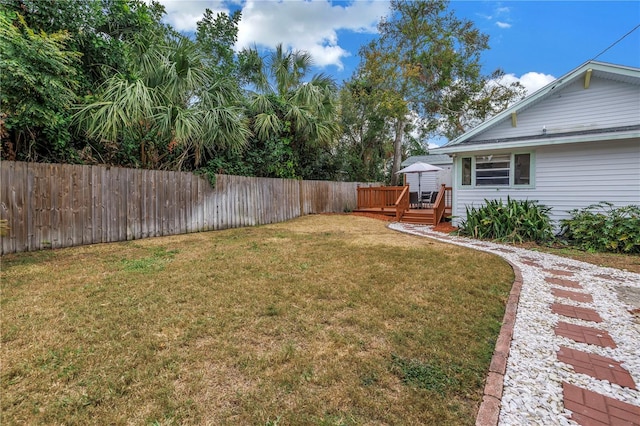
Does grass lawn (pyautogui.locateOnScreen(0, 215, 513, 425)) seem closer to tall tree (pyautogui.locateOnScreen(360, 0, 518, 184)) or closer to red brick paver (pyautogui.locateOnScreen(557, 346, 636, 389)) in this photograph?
red brick paver (pyautogui.locateOnScreen(557, 346, 636, 389))

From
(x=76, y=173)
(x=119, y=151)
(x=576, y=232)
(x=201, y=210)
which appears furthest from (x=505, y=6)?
(x=76, y=173)

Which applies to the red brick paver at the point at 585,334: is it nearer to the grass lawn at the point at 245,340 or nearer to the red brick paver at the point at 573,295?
the grass lawn at the point at 245,340

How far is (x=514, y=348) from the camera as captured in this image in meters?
2.43

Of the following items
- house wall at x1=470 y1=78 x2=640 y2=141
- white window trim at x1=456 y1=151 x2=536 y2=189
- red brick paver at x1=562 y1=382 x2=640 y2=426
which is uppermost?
house wall at x1=470 y1=78 x2=640 y2=141

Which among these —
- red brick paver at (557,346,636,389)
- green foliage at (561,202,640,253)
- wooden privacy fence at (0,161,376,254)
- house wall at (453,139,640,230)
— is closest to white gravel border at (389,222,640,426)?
red brick paver at (557,346,636,389)

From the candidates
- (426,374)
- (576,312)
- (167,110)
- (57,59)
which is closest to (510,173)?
(576,312)

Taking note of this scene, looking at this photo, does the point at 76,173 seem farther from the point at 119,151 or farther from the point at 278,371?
the point at 278,371

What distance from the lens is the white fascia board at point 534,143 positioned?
6.59 m

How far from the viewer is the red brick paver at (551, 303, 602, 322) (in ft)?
10.00

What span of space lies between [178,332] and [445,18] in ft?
67.4

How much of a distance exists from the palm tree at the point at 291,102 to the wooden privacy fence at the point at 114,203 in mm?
2197

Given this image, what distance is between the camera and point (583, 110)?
7828mm

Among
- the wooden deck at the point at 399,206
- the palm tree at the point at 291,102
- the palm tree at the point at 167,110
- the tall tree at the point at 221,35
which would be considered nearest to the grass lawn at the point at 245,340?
the palm tree at the point at 167,110

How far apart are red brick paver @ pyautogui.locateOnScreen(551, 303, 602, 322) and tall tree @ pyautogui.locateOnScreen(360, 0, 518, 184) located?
14.0 m
